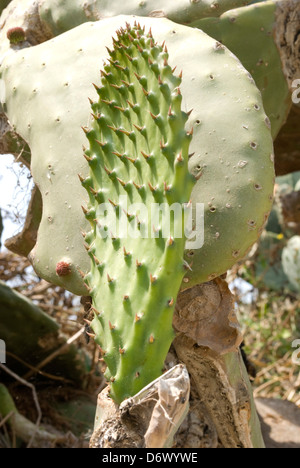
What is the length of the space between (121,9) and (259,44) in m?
0.34

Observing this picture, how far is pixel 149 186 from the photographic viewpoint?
92 centimetres

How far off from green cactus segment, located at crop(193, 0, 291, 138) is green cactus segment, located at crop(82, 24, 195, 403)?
0.44 m

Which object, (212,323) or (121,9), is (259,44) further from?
(212,323)

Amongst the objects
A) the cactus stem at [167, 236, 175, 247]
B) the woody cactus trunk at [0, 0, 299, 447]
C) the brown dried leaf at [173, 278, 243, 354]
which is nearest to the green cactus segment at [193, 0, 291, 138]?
the woody cactus trunk at [0, 0, 299, 447]

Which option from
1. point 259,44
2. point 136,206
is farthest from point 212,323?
point 259,44

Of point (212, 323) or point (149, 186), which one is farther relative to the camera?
point (212, 323)

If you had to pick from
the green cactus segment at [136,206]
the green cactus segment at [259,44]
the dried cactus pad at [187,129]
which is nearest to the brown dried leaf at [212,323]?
the dried cactus pad at [187,129]

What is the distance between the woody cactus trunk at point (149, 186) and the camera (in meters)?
0.91

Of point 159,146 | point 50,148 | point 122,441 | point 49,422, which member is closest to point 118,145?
point 159,146

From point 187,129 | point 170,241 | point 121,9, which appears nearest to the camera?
point 170,241

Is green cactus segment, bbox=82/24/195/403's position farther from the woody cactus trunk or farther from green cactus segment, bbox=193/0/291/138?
green cactus segment, bbox=193/0/291/138

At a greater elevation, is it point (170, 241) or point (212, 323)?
point (170, 241)

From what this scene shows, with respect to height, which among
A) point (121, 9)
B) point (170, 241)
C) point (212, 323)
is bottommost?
point (212, 323)

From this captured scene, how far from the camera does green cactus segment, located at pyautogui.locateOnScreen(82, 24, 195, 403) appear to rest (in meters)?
0.90
